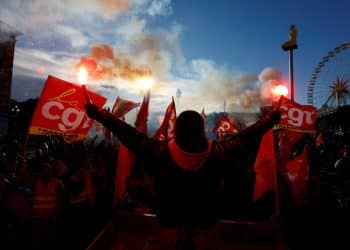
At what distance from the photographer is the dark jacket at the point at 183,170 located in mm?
2012

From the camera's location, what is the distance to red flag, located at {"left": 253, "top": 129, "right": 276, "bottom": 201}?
5633 mm

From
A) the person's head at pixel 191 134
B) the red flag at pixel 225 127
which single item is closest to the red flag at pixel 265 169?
the person's head at pixel 191 134

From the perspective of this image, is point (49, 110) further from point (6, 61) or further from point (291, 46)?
point (6, 61)

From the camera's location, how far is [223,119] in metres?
14.6

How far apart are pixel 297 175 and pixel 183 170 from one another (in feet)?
19.7

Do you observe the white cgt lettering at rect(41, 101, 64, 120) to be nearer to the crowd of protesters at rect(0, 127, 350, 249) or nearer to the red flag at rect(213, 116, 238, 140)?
the crowd of protesters at rect(0, 127, 350, 249)

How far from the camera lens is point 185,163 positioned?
6.61 feet

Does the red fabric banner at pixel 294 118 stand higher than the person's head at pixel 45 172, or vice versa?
the red fabric banner at pixel 294 118

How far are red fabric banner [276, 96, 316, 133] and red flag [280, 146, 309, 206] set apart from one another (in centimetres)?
66

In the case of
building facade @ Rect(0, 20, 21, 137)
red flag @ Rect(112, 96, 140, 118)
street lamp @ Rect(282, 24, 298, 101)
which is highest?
building facade @ Rect(0, 20, 21, 137)

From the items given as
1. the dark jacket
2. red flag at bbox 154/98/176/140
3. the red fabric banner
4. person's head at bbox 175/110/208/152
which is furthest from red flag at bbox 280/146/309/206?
person's head at bbox 175/110/208/152

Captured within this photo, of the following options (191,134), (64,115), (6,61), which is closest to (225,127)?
(64,115)

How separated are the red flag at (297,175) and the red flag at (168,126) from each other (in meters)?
3.16

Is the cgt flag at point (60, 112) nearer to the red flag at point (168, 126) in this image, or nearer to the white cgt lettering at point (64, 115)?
the white cgt lettering at point (64, 115)
